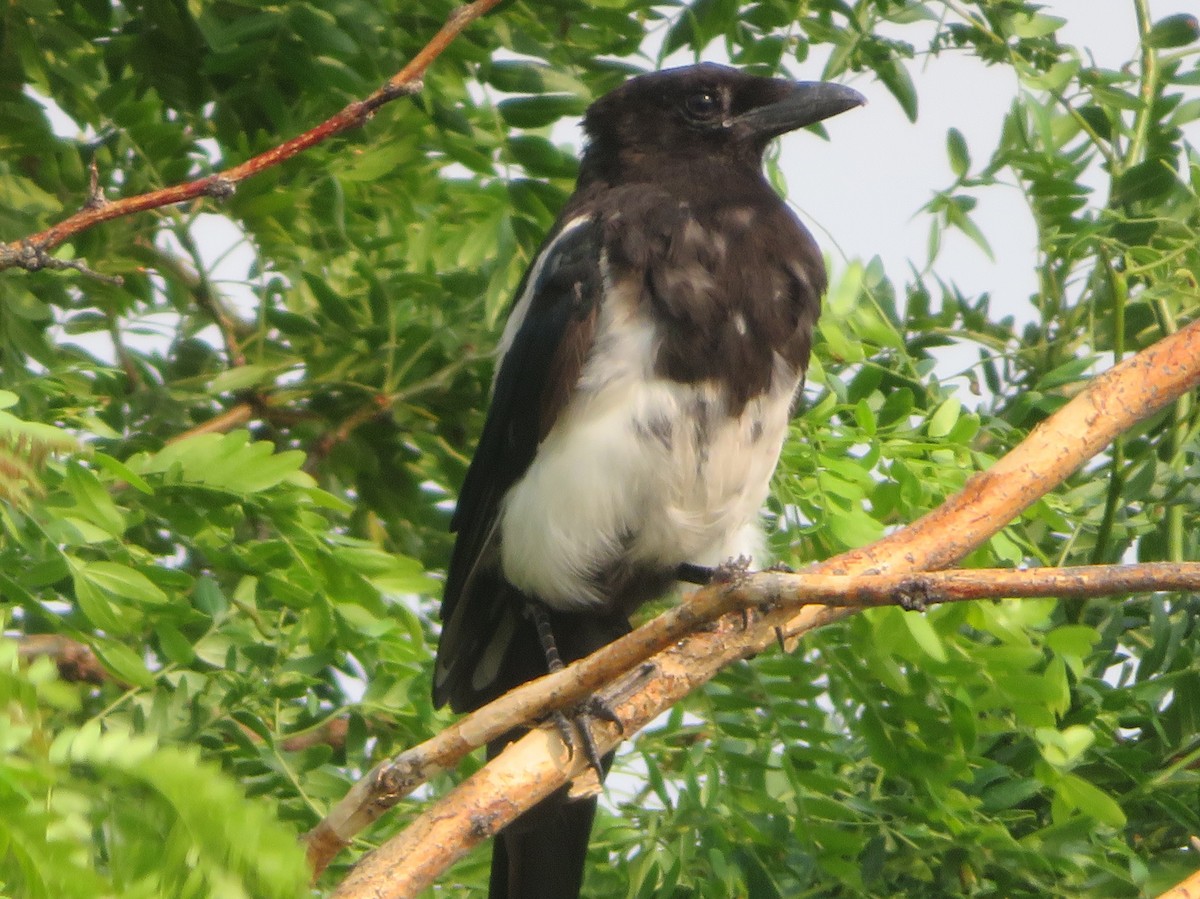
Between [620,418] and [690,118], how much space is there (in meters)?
0.78

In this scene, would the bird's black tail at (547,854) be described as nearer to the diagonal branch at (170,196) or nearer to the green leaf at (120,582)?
the green leaf at (120,582)

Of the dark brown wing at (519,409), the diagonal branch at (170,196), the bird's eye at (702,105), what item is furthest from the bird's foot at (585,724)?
the bird's eye at (702,105)

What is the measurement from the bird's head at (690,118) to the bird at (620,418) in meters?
0.01

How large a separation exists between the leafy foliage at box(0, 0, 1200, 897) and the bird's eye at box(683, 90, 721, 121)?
0.16 metres

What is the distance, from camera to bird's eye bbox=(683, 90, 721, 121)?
11.3ft

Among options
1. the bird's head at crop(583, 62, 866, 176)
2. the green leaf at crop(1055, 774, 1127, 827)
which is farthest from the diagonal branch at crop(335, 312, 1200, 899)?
the bird's head at crop(583, 62, 866, 176)

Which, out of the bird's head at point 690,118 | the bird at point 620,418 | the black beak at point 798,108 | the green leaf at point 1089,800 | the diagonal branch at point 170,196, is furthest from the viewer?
the bird's head at point 690,118

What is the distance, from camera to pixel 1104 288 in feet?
10.1

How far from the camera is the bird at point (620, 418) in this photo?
9.78ft

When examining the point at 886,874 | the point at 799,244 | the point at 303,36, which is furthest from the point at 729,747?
the point at 303,36

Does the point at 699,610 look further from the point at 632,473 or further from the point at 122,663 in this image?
the point at 632,473

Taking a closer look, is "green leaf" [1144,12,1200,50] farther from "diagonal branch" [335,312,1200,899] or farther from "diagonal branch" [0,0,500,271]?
"diagonal branch" [0,0,500,271]

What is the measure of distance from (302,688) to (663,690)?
631 mm

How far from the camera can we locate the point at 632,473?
3039 mm
